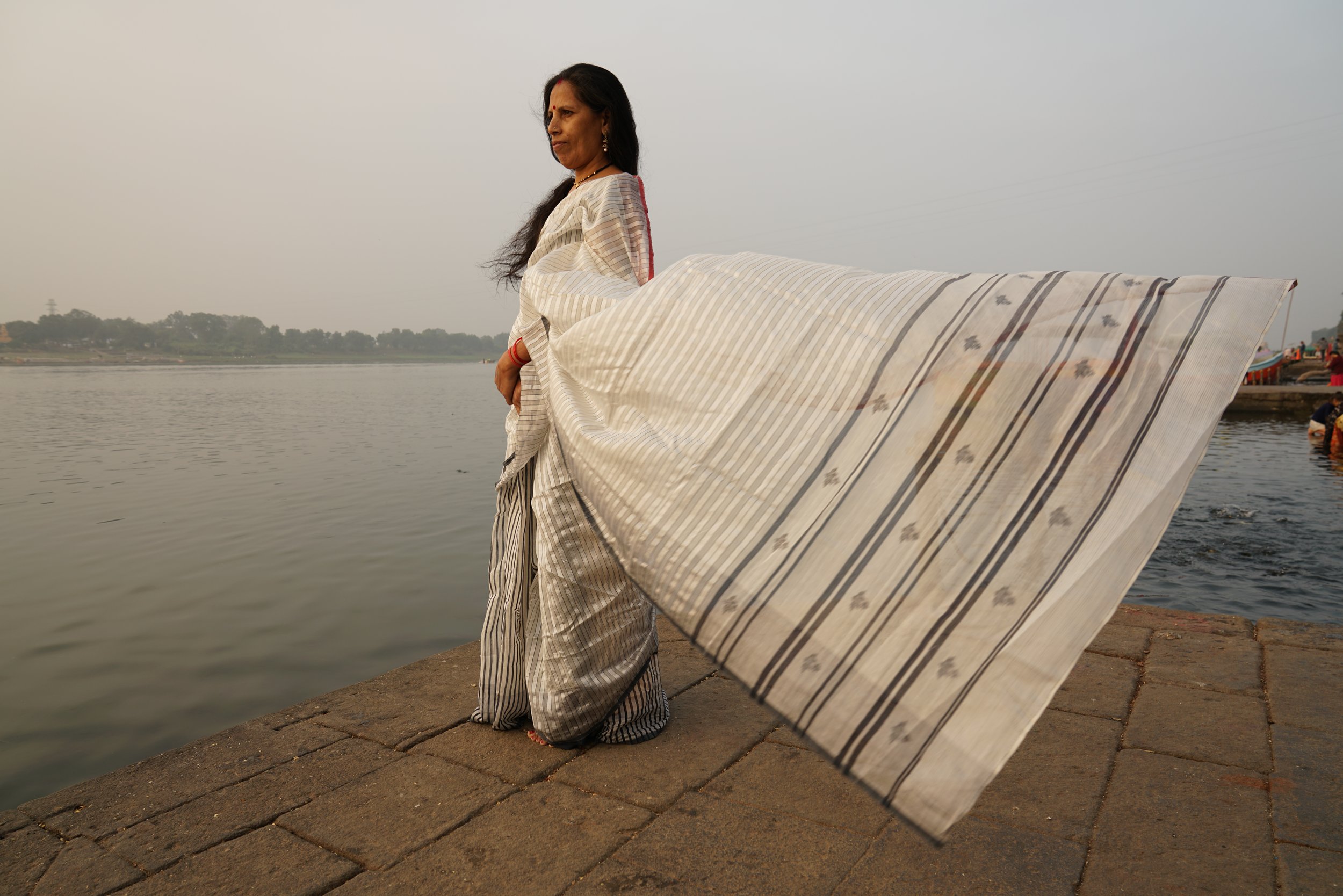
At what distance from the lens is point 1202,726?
2059 millimetres

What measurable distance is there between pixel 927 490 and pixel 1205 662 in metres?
2.04

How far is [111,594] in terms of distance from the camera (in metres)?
4.88

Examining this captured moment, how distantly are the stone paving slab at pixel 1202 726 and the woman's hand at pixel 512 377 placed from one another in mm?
1662

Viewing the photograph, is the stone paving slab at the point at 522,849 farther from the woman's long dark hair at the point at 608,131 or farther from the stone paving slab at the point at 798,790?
the woman's long dark hair at the point at 608,131

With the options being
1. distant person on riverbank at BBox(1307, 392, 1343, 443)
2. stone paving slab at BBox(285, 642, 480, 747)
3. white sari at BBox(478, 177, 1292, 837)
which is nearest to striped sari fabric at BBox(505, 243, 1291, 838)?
white sari at BBox(478, 177, 1292, 837)

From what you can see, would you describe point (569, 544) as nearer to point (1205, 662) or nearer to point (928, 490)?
point (928, 490)

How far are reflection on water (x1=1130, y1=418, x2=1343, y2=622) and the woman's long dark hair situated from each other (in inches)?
90.7

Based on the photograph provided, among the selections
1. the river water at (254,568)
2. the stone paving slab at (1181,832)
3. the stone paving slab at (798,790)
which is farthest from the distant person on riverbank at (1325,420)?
the stone paving slab at (798,790)

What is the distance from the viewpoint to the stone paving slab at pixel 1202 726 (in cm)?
191

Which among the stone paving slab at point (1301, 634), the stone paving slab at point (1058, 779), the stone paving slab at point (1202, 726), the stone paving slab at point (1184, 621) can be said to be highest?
the stone paving slab at point (1058, 779)

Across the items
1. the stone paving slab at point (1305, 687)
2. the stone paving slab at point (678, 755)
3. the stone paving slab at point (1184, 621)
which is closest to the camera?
the stone paving slab at point (678, 755)

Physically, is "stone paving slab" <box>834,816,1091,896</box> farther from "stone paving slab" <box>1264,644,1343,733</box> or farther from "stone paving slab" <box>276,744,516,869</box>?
"stone paving slab" <box>1264,644,1343,733</box>

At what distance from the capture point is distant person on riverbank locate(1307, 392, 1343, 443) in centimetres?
1245

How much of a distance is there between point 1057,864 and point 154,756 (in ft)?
6.46
